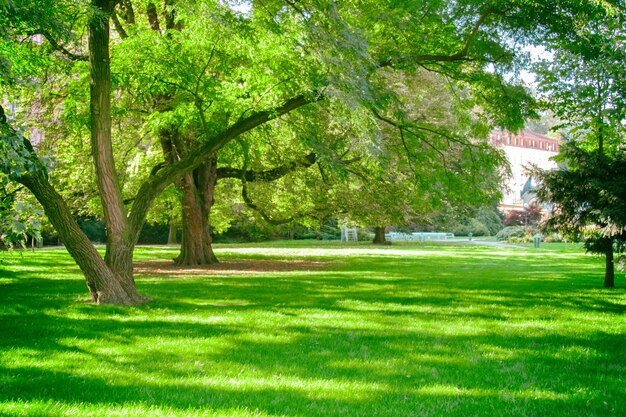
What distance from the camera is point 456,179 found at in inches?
555

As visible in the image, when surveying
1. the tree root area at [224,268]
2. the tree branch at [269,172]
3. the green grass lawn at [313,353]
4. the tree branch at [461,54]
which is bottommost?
the tree root area at [224,268]

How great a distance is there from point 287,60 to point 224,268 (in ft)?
31.9

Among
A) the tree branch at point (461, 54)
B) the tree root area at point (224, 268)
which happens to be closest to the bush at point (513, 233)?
the tree root area at point (224, 268)

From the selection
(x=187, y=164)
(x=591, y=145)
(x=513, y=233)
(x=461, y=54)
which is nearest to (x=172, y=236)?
(x=513, y=233)

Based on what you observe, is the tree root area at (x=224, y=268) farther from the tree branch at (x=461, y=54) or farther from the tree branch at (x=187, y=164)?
the tree branch at (x=461, y=54)

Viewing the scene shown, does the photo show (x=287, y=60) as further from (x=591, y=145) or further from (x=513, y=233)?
(x=513, y=233)

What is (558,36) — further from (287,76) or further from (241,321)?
(241,321)

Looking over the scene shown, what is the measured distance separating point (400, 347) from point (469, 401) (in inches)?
80.8

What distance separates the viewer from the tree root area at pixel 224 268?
688 inches

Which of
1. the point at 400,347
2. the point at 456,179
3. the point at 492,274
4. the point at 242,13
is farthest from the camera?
the point at 492,274

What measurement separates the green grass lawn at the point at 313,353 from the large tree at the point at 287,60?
154 cm

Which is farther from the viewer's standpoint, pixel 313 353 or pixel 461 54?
pixel 461 54

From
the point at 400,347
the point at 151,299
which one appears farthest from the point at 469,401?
the point at 151,299

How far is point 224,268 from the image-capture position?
19047mm
